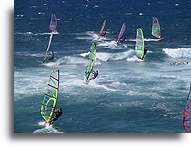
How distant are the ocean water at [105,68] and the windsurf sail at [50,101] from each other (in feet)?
0.07

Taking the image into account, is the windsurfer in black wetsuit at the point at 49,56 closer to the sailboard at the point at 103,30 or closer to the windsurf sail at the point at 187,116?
the sailboard at the point at 103,30

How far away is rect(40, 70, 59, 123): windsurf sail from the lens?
1.92 m

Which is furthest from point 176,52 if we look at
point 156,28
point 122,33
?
point 122,33

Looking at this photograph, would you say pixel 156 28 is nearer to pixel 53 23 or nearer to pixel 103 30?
pixel 103 30

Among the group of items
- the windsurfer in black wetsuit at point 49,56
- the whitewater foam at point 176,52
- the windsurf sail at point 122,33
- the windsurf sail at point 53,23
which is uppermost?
the windsurf sail at point 53,23

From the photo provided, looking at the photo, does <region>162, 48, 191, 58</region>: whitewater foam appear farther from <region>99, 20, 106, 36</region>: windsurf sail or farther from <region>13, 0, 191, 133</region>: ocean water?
<region>99, 20, 106, 36</region>: windsurf sail

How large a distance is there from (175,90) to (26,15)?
66 cm

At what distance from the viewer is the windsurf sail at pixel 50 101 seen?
1.92m

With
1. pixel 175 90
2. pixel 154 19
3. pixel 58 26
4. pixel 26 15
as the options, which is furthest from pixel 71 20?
pixel 175 90

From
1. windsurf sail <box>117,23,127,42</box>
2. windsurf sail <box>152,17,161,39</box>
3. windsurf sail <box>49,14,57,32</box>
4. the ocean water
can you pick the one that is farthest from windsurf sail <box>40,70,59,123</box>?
windsurf sail <box>152,17,161,39</box>

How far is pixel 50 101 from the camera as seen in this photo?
1919 millimetres

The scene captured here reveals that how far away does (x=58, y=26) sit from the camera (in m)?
1.95

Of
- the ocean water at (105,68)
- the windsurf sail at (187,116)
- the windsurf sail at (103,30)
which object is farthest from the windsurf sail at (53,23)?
the windsurf sail at (187,116)

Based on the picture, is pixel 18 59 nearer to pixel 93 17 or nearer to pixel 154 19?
pixel 93 17
